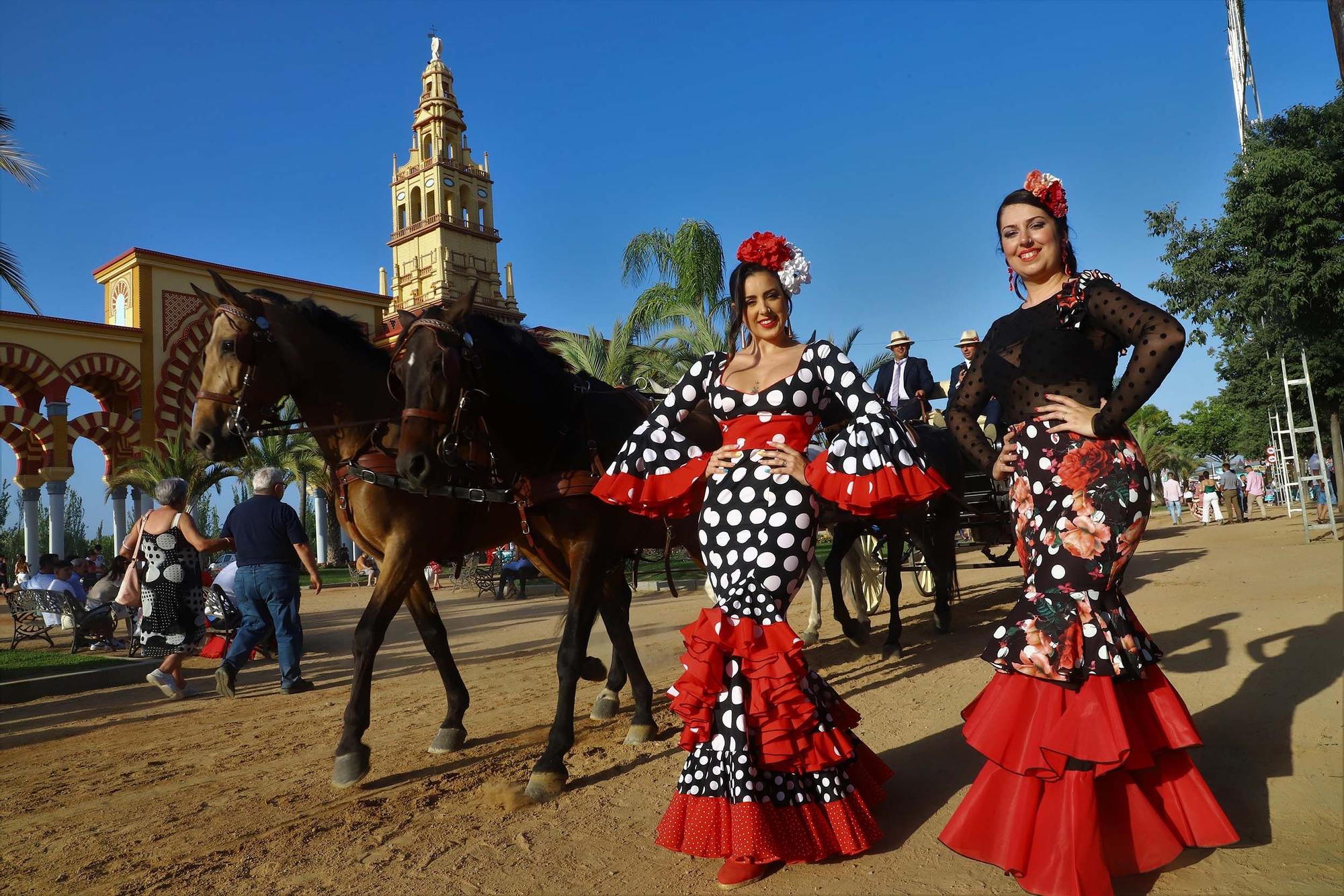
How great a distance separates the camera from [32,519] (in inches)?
954

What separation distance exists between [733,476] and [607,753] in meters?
2.28

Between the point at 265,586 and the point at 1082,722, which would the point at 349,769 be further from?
the point at 265,586

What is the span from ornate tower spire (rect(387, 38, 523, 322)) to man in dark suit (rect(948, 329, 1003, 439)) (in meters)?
34.1

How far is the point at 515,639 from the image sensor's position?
1062 centimetres

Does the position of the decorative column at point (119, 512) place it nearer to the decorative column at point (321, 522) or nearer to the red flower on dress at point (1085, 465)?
the decorative column at point (321, 522)

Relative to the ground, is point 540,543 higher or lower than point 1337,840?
higher

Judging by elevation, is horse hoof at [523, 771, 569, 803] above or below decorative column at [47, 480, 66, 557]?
below

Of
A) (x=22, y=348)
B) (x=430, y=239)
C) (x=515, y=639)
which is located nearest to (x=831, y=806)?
(x=515, y=639)

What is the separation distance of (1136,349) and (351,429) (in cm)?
408

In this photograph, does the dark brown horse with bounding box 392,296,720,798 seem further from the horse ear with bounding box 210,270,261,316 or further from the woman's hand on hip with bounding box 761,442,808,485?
the woman's hand on hip with bounding box 761,442,808,485

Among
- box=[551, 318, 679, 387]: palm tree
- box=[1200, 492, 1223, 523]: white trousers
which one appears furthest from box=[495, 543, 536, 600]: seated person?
box=[1200, 492, 1223, 523]: white trousers

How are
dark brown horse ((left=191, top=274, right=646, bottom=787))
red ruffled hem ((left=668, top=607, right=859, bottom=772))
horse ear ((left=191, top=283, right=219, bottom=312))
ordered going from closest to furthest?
1. red ruffled hem ((left=668, top=607, right=859, bottom=772))
2. dark brown horse ((left=191, top=274, right=646, bottom=787))
3. horse ear ((left=191, top=283, right=219, bottom=312))

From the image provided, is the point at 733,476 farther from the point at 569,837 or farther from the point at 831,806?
the point at 569,837

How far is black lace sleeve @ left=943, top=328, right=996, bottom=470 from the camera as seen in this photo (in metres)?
3.14
